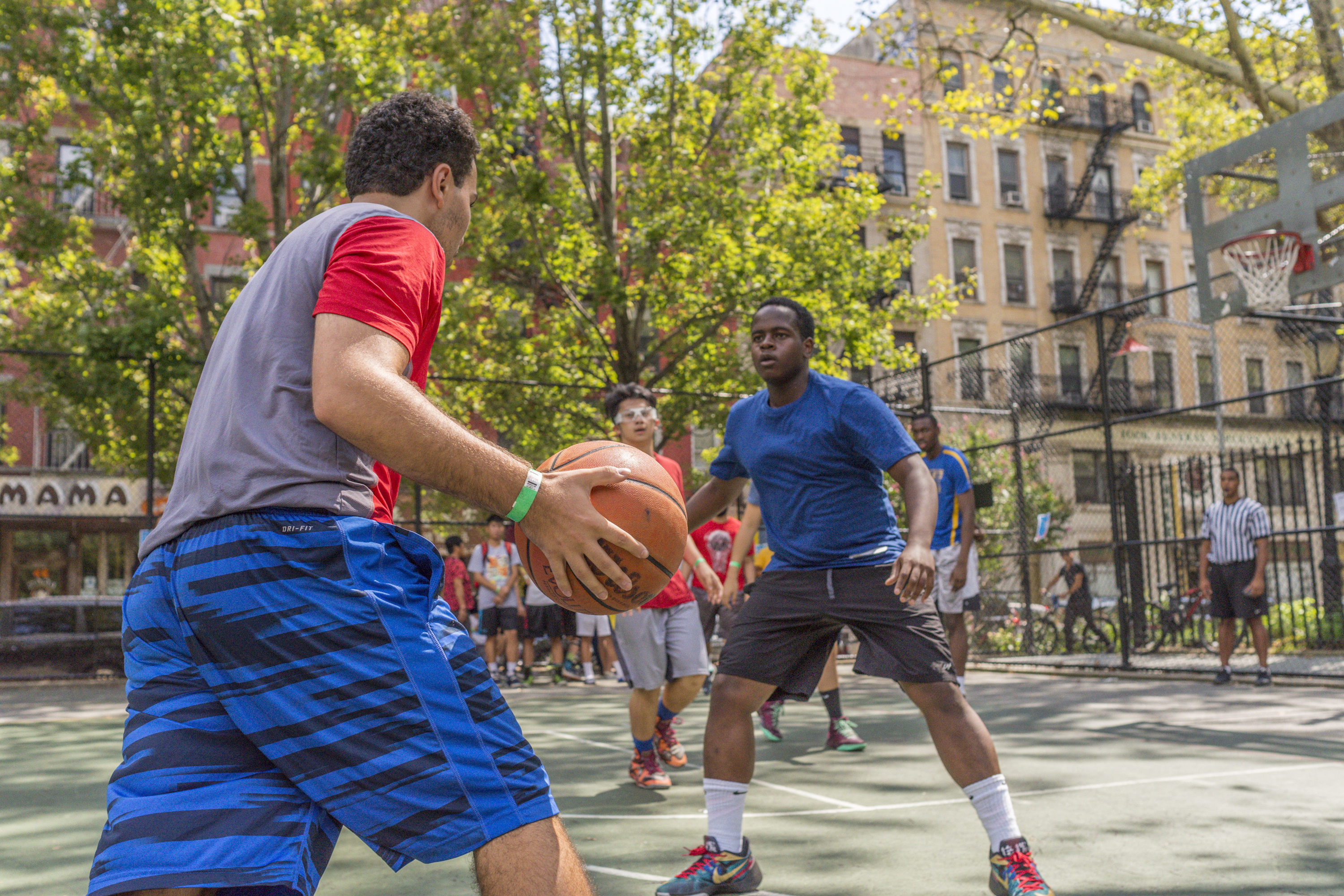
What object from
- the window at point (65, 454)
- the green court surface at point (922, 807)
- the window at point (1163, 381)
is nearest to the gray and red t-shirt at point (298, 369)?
the green court surface at point (922, 807)

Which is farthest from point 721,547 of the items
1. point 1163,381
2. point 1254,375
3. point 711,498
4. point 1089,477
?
point 1254,375

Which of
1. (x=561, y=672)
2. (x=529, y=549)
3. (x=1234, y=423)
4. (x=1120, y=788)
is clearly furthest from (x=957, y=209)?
(x=529, y=549)

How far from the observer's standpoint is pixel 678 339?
62.1 feet

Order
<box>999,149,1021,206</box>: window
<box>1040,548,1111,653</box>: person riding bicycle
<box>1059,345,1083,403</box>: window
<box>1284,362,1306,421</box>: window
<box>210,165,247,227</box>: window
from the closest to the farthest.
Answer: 1. <box>1040,548,1111,653</box>: person riding bicycle
2. <box>210,165,247,227</box>: window
3. <box>1284,362,1306,421</box>: window
4. <box>1059,345,1083,403</box>: window
5. <box>999,149,1021,206</box>: window

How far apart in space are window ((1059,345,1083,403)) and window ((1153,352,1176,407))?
7.03 ft

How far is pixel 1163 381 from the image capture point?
34656mm

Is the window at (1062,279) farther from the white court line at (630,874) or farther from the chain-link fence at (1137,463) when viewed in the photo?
the white court line at (630,874)

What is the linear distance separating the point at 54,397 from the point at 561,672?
9.65m

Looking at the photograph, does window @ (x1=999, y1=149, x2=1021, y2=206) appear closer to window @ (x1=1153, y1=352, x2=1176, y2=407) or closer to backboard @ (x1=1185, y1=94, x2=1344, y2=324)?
window @ (x1=1153, y1=352, x2=1176, y2=407)

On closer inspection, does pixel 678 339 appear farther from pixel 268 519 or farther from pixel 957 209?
pixel 957 209

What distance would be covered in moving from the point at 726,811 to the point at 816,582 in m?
0.88

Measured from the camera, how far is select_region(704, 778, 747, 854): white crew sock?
12.6ft

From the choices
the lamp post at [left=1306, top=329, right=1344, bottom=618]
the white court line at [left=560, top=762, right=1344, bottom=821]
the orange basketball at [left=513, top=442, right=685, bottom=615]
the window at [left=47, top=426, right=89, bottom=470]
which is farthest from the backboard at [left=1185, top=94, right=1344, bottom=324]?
the window at [left=47, top=426, right=89, bottom=470]

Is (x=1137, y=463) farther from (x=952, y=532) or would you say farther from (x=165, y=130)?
(x=165, y=130)
